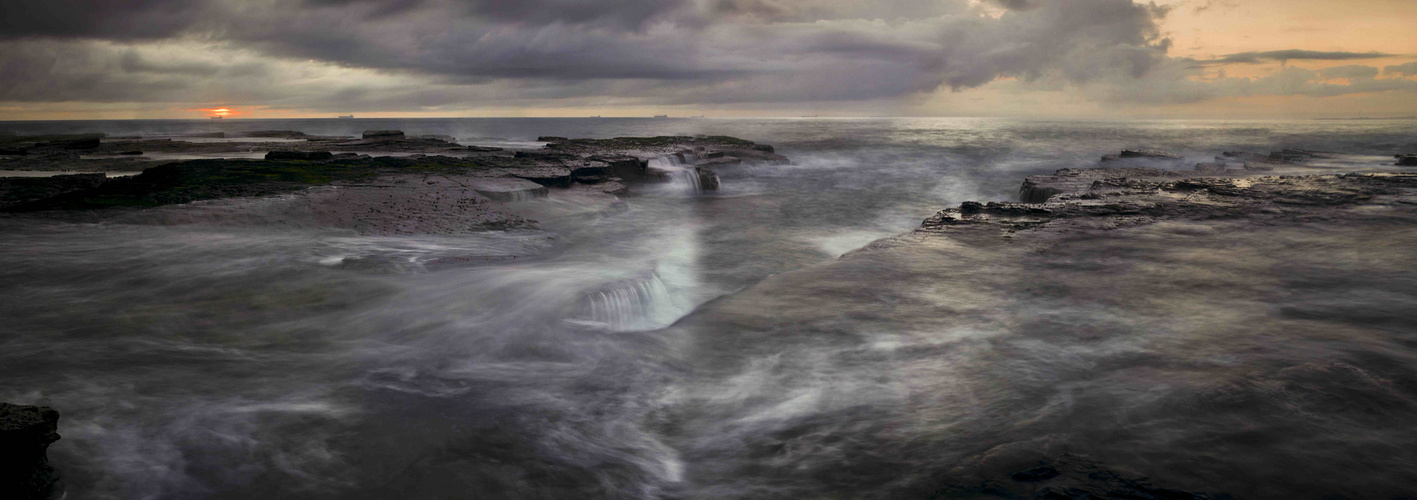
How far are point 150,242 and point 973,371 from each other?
9.93m

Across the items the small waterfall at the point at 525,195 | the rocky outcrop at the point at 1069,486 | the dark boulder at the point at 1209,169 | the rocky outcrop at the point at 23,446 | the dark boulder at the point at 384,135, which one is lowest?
the rocky outcrop at the point at 1069,486

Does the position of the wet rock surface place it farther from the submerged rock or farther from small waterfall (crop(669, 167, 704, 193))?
the submerged rock

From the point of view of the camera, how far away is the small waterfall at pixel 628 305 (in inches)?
284

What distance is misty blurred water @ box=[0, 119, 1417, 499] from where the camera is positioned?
4.05 m

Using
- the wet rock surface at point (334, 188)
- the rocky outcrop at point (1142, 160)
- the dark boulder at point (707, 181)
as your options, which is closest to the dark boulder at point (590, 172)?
the wet rock surface at point (334, 188)

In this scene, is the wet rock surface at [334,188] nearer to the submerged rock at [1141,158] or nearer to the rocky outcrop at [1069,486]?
the rocky outcrop at [1069,486]

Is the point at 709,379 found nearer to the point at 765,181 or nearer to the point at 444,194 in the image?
the point at 444,194

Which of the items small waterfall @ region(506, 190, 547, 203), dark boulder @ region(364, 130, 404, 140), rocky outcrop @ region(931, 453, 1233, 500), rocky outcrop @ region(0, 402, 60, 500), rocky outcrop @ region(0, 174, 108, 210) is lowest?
rocky outcrop @ region(931, 453, 1233, 500)

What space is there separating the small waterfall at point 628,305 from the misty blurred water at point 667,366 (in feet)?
0.11

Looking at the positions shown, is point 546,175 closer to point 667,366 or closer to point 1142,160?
point 667,366

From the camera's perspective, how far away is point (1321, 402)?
175 inches

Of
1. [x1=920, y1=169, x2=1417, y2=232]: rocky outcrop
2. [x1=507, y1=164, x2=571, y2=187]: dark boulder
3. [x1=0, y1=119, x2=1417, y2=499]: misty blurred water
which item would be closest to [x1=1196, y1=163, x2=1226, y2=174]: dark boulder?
[x1=920, y1=169, x2=1417, y2=232]: rocky outcrop

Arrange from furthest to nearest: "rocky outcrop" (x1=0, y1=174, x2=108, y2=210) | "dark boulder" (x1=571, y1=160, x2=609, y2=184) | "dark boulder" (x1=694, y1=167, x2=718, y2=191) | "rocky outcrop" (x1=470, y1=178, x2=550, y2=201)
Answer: "dark boulder" (x1=694, y1=167, x2=718, y2=191), "dark boulder" (x1=571, y1=160, x2=609, y2=184), "rocky outcrop" (x1=470, y1=178, x2=550, y2=201), "rocky outcrop" (x1=0, y1=174, x2=108, y2=210)

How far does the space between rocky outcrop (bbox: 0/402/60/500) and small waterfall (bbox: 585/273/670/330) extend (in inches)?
170
